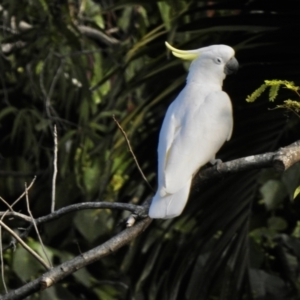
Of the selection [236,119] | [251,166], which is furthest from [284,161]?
[236,119]

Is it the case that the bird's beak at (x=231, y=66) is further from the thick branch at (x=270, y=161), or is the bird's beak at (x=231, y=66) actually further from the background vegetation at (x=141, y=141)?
the thick branch at (x=270, y=161)

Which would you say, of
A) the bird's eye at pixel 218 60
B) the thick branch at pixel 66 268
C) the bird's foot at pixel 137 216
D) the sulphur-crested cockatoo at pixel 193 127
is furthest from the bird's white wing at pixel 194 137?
the thick branch at pixel 66 268

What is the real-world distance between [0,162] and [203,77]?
1.54 meters

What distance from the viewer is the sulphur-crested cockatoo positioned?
2.35 meters

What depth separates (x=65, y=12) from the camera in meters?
3.95

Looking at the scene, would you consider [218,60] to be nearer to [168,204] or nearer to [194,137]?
[194,137]

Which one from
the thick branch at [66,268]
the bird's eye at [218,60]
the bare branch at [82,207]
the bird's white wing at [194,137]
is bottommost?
the bird's white wing at [194,137]

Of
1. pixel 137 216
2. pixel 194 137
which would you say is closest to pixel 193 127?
pixel 194 137

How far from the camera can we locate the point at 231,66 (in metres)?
2.77

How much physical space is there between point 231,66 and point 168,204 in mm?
659

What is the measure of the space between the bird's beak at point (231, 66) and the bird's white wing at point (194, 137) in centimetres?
12

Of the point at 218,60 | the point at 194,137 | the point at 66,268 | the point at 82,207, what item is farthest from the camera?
the point at 218,60

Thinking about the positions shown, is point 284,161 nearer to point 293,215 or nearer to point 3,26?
point 293,215

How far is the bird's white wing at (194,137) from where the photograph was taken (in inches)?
94.9
